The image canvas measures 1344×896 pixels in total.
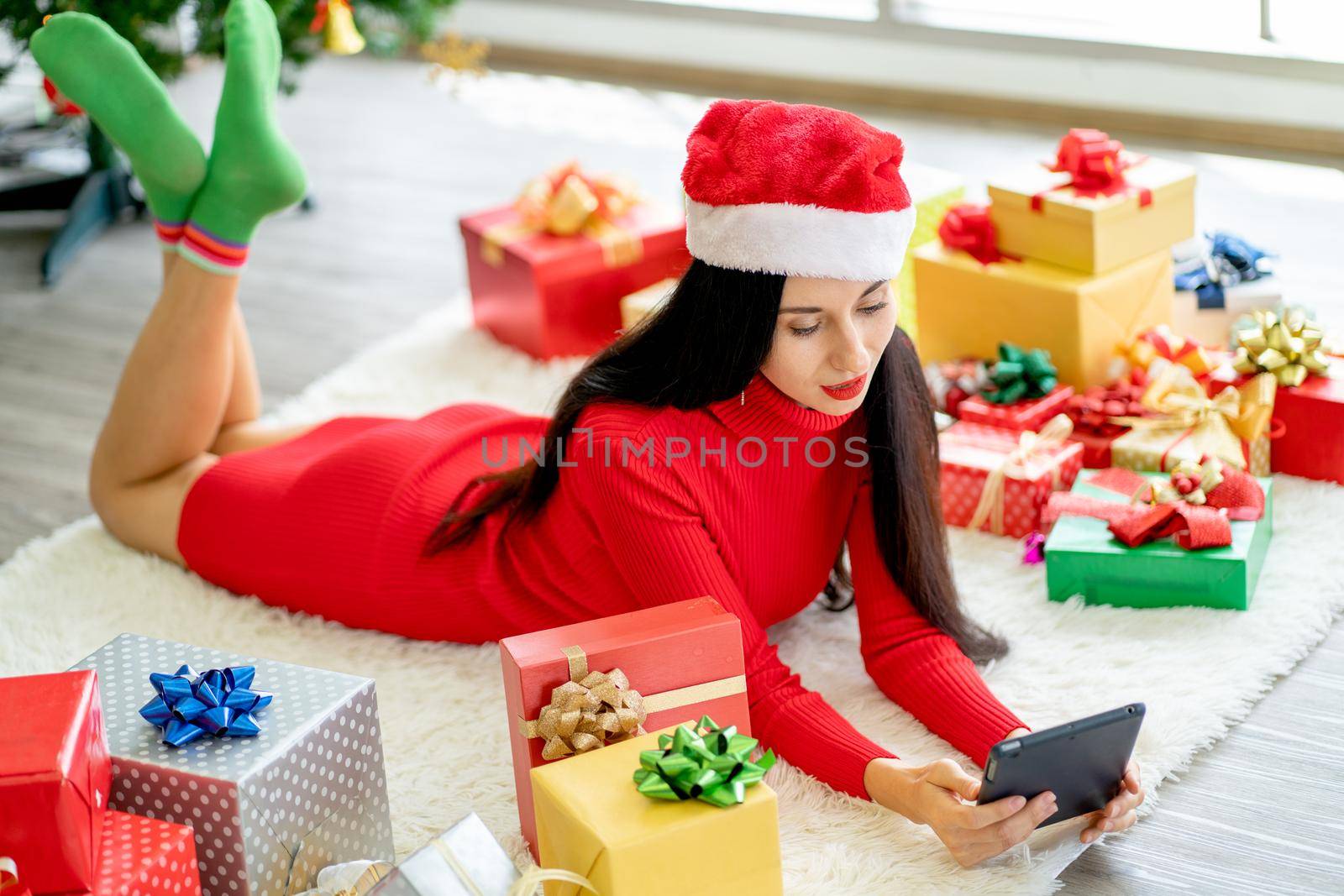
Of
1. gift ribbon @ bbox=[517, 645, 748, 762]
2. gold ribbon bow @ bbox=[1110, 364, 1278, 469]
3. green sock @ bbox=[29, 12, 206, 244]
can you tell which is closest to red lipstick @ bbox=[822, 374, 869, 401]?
gift ribbon @ bbox=[517, 645, 748, 762]

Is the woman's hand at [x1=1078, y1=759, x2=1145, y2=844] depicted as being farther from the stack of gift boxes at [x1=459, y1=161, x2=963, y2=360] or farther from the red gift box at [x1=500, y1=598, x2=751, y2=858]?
the stack of gift boxes at [x1=459, y1=161, x2=963, y2=360]

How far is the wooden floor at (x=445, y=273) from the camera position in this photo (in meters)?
1.61

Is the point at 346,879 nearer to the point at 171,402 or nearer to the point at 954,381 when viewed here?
the point at 171,402

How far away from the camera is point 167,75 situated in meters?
3.16

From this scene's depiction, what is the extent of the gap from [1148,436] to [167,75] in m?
2.14

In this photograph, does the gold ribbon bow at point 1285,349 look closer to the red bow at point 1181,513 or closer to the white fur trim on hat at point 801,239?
the red bow at point 1181,513

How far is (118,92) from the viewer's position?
2.07 meters

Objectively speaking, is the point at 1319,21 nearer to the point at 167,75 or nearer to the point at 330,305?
the point at 330,305

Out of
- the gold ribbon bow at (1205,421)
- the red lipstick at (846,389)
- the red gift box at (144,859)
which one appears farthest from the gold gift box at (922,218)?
the red gift box at (144,859)

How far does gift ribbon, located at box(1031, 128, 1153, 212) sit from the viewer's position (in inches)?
92.9

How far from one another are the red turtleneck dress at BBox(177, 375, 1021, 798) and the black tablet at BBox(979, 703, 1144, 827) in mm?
171

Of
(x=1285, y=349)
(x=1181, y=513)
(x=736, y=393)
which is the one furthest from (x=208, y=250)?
(x=1285, y=349)

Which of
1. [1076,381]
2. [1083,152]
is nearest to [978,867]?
[1076,381]

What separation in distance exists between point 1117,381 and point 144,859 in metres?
1.61
